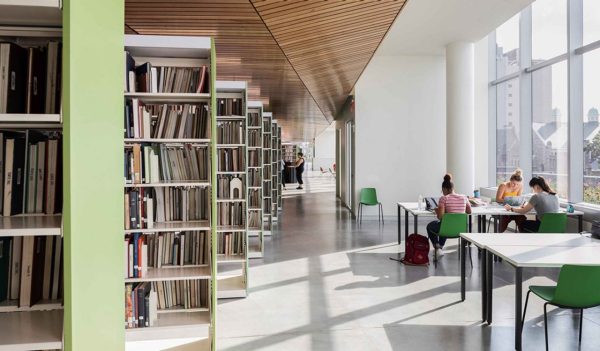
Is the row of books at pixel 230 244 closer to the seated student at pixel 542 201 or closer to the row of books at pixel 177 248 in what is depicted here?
the row of books at pixel 177 248

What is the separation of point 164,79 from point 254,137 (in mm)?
4619

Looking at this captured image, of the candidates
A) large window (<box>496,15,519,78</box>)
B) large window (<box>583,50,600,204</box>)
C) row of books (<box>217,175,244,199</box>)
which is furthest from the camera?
large window (<box>496,15,519,78</box>)

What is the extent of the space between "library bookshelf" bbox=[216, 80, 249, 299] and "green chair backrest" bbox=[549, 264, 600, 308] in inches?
131

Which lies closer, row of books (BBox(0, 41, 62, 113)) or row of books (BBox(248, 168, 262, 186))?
row of books (BBox(0, 41, 62, 113))

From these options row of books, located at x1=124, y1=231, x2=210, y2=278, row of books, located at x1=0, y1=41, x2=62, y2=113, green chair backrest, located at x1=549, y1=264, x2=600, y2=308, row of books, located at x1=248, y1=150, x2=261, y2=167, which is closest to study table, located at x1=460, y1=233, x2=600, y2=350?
green chair backrest, located at x1=549, y1=264, x2=600, y2=308

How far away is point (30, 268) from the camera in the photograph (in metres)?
1.98

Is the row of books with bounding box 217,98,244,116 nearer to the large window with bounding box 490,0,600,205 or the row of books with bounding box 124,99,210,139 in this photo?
the row of books with bounding box 124,99,210,139

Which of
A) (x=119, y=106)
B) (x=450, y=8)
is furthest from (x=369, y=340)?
(x=450, y=8)

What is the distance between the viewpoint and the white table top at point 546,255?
386 centimetres

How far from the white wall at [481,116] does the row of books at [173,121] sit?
33.3 ft

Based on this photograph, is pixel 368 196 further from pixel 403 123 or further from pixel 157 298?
pixel 157 298

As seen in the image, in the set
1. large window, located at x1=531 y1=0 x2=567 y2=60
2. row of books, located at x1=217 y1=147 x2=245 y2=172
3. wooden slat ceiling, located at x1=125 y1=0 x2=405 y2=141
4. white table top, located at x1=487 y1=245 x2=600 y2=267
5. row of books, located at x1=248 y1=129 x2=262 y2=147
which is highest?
large window, located at x1=531 y1=0 x2=567 y2=60

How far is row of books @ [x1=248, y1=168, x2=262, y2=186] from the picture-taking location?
8391mm

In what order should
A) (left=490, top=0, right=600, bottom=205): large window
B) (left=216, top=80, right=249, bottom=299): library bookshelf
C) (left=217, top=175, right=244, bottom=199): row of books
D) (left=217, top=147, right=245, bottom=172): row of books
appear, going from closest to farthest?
(left=216, top=80, right=249, bottom=299): library bookshelf < (left=217, top=175, right=244, bottom=199): row of books < (left=217, top=147, right=245, bottom=172): row of books < (left=490, top=0, right=600, bottom=205): large window
